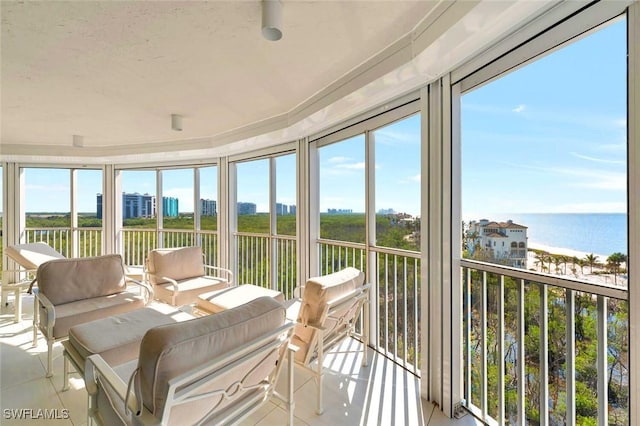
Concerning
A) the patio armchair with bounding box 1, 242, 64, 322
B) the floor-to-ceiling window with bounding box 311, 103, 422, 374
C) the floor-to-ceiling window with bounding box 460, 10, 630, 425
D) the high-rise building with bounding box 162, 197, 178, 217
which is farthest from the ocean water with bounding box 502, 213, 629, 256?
the high-rise building with bounding box 162, 197, 178, 217

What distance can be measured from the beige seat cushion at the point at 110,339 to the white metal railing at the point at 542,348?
7.49ft

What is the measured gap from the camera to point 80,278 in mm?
2604

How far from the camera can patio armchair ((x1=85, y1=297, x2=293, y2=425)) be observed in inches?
38.7

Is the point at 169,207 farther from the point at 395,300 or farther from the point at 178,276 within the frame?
the point at 395,300

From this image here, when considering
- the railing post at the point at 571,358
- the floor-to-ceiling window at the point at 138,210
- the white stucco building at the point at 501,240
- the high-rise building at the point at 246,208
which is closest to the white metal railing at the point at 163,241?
the floor-to-ceiling window at the point at 138,210

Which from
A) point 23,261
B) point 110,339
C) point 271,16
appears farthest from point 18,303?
point 271,16

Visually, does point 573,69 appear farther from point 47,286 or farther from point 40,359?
point 40,359

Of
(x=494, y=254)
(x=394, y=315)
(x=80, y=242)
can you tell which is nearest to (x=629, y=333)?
(x=494, y=254)

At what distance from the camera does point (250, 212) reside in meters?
4.45

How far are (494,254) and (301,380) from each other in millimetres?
1715

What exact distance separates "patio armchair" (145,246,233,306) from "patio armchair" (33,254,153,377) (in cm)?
44

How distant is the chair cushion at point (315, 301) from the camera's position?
1.81m

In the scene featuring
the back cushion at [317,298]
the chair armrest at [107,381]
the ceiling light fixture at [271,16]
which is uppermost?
the ceiling light fixture at [271,16]

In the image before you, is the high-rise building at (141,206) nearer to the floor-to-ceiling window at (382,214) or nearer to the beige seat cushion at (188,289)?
the beige seat cushion at (188,289)
